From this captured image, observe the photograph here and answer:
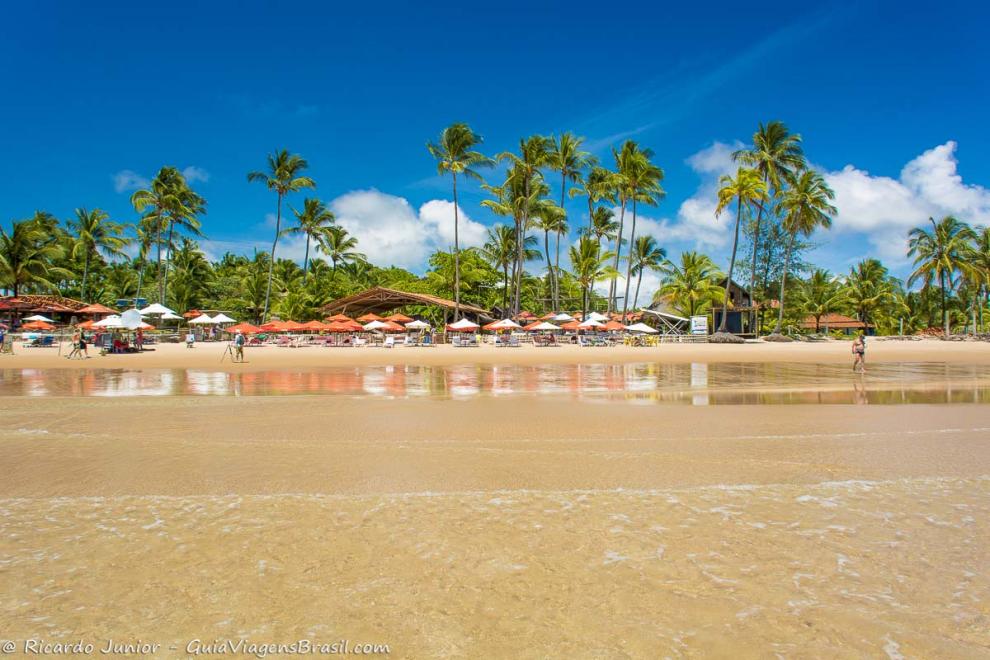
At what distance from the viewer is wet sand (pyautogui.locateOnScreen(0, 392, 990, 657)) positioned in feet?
8.07

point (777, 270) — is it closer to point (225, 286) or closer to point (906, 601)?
point (906, 601)

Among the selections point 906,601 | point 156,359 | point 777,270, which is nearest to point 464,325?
point 156,359

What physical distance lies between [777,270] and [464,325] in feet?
89.1

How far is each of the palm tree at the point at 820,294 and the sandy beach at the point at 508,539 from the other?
163 ft

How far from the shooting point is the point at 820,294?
52500 mm

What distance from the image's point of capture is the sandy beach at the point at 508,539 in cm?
246

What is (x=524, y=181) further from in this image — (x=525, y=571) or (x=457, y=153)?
(x=525, y=571)

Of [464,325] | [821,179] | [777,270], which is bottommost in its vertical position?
[464,325]

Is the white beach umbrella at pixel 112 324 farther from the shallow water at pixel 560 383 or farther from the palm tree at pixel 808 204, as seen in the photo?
the palm tree at pixel 808 204

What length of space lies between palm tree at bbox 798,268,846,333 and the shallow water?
Result: 118ft

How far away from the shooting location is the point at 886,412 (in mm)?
8578

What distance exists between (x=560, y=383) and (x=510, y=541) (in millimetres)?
10090

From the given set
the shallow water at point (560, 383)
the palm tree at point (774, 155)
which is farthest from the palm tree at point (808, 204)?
the shallow water at point (560, 383)

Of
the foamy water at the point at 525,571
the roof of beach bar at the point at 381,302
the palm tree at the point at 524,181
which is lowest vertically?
the foamy water at the point at 525,571
